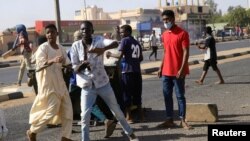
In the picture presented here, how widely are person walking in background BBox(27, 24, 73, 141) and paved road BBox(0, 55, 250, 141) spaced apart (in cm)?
80

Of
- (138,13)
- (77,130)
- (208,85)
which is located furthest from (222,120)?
(138,13)

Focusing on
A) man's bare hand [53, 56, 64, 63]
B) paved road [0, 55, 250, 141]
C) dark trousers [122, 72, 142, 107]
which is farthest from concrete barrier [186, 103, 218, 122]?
man's bare hand [53, 56, 64, 63]

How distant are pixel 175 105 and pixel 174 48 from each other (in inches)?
113

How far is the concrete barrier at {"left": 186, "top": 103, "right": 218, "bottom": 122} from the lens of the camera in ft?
24.7

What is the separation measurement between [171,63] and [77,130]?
191 cm

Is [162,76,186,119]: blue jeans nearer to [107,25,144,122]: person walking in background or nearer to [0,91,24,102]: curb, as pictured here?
[107,25,144,122]: person walking in background

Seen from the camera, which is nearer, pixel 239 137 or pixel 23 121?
pixel 239 137

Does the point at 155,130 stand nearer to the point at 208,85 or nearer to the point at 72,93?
the point at 72,93

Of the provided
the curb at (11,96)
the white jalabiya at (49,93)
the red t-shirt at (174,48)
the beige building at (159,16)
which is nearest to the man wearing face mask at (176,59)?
the red t-shirt at (174,48)

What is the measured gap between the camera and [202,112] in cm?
763

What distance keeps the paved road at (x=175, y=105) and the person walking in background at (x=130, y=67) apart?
18.8 inches

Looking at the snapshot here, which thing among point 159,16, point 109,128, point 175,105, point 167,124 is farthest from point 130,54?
point 159,16

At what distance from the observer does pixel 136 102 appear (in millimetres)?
8172

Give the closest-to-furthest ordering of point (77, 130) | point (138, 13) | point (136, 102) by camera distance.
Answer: point (77, 130) < point (136, 102) < point (138, 13)
